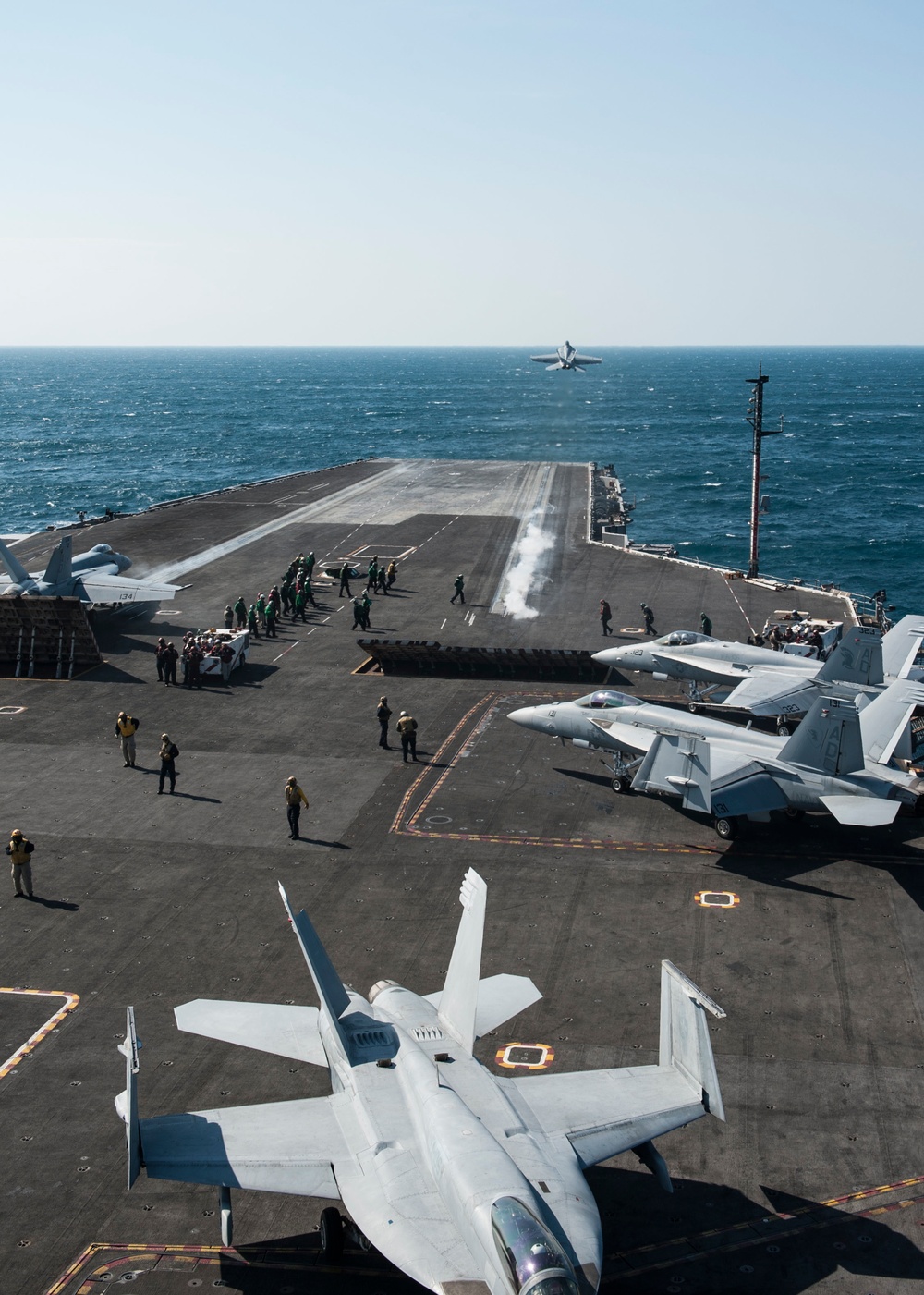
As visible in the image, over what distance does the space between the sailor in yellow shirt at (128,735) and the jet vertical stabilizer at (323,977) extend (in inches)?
750

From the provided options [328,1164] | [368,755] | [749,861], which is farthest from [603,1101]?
[368,755]

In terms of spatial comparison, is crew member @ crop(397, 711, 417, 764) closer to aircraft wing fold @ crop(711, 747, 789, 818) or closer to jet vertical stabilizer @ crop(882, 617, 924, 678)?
aircraft wing fold @ crop(711, 747, 789, 818)

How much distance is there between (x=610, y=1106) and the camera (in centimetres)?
1593

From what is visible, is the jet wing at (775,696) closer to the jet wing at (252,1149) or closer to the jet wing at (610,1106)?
the jet wing at (610,1106)

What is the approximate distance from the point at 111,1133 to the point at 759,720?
28.9 meters

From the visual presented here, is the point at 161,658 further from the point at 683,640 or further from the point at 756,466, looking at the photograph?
the point at 756,466

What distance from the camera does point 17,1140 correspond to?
18422mm

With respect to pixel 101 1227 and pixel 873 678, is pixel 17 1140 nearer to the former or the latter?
pixel 101 1227

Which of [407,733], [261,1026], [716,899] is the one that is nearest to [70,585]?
[407,733]

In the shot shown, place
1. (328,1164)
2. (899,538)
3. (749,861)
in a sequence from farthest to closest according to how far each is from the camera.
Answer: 1. (899,538)
2. (749,861)
3. (328,1164)

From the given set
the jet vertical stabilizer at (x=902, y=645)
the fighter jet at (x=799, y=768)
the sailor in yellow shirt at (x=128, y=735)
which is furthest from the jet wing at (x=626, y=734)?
the sailor in yellow shirt at (x=128, y=735)

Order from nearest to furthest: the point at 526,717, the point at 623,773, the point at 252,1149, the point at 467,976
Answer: the point at 252,1149
the point at 467,976
the point at 623,773
the point at 526,717

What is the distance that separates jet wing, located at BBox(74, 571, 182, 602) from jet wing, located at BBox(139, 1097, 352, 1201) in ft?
123

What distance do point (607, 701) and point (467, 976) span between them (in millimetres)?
19393
